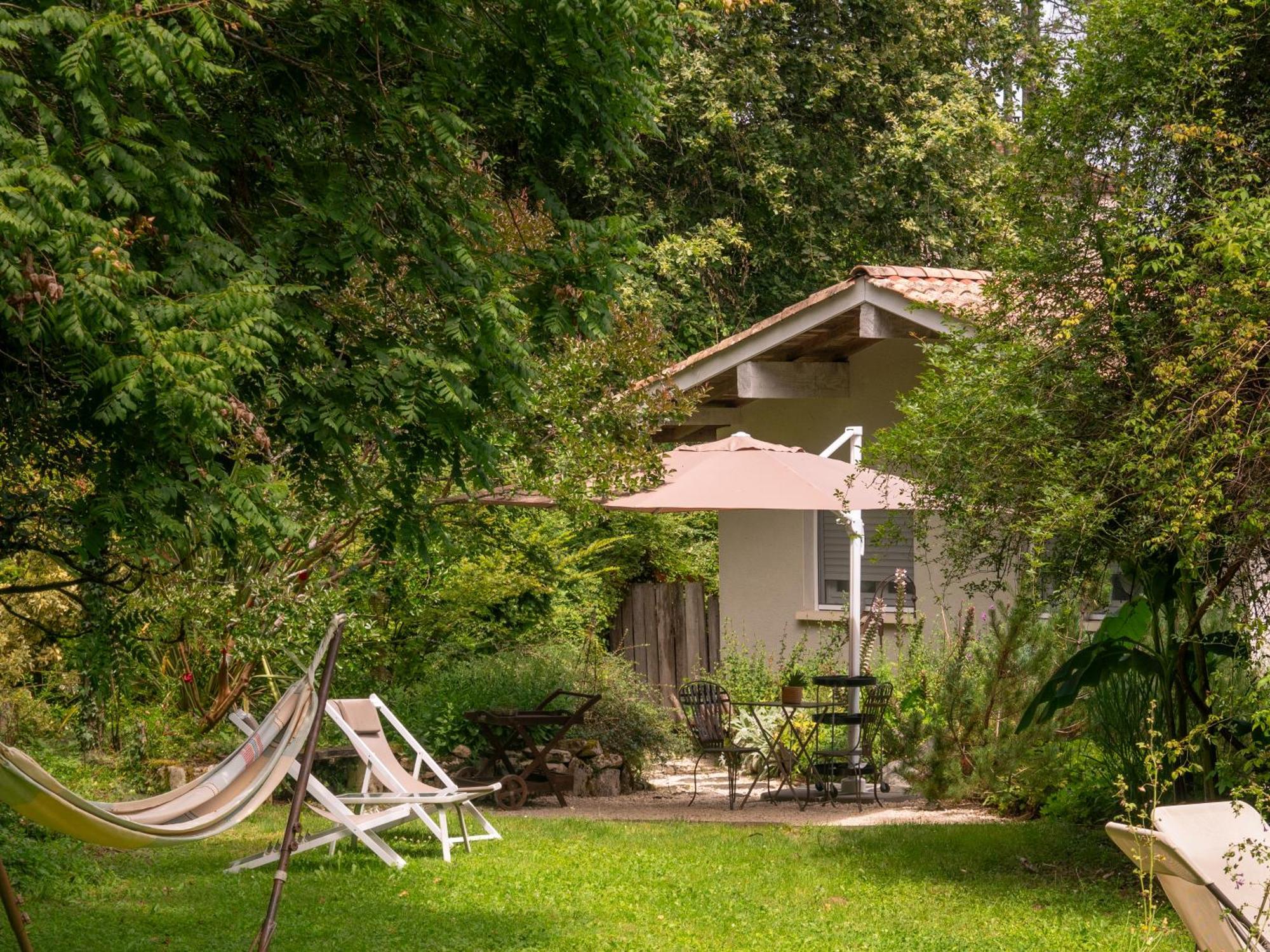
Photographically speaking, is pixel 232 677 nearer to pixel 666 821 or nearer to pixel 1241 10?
pixel 666 821

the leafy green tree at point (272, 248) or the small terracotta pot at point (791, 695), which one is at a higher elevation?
the leafy green tree at point (272, 248)

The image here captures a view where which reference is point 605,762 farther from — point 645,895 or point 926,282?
point 926,282

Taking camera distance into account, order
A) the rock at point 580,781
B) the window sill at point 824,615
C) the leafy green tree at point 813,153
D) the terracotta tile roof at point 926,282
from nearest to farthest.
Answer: the terracotta tile roof at point 926,282 → the rock at point 580,781 → the window sill at point 824,615 → the leafy green tree at point 813,153

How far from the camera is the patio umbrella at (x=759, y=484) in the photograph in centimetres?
1098

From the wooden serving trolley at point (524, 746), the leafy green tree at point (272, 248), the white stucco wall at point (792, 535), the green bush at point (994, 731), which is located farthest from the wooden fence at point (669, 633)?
the leafy green tree at point (272, 248)

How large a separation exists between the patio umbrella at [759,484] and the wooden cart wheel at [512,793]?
2344 mm

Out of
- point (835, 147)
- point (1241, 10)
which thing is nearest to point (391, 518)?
point (1241, 10)

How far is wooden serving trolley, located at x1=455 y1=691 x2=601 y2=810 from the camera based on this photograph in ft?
36.9

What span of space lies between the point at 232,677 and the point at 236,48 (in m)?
7.34

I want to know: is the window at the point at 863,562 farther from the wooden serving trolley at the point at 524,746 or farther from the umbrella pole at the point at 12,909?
the umbrella pole at the point at 12,909

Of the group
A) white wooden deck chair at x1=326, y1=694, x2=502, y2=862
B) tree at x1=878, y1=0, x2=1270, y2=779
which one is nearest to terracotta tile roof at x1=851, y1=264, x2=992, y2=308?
tree at x1=878, y1=0, x2=1270, y2=779

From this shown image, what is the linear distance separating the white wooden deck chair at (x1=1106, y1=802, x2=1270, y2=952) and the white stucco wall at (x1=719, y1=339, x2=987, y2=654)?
8233 millimetres

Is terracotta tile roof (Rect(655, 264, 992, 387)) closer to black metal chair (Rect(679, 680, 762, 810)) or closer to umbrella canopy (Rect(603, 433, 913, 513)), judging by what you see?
umbrella canopy (Rect(603, 433, 913, 513))

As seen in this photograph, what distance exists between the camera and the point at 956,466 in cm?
760
